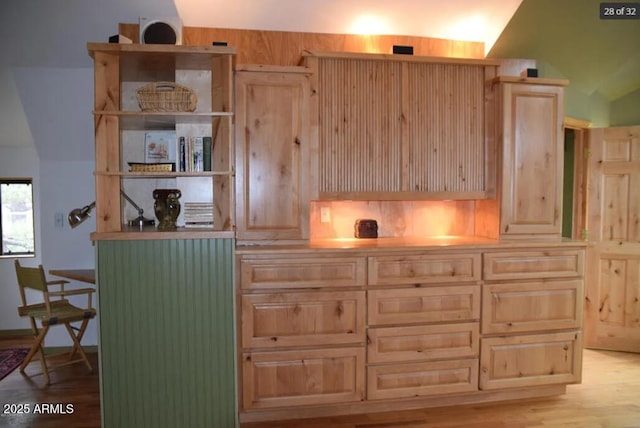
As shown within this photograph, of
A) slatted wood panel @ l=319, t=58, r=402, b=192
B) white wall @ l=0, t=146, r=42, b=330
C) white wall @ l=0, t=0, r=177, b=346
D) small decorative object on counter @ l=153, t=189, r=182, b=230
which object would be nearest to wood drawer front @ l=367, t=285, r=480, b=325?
slatted wood panel @ l=319, t=58, r=402, b=192

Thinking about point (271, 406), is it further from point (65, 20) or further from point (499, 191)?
point (65, 20)

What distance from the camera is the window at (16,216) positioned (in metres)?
4.21

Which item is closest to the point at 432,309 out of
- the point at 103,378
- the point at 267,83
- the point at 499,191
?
the point at 499,191

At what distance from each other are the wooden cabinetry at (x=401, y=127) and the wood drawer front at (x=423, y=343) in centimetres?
84

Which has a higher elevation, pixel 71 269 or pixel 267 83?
pixel 267 83

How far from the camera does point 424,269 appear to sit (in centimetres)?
254

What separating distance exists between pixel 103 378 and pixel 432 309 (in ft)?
6.17

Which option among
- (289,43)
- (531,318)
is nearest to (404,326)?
(531,318)

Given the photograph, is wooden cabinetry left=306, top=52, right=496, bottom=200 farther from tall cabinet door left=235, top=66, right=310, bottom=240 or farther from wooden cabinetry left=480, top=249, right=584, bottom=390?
wooden cabinetry left=480, top=249, right=584, bottom=390

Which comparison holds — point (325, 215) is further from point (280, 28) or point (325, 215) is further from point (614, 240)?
point (614, 240)

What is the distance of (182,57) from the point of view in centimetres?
233

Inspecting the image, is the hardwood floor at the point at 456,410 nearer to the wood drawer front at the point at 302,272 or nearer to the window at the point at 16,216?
the wood drawer front at the point at 302,272

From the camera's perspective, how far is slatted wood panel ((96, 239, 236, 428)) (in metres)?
2.25

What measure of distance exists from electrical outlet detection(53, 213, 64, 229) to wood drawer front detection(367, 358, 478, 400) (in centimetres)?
263
